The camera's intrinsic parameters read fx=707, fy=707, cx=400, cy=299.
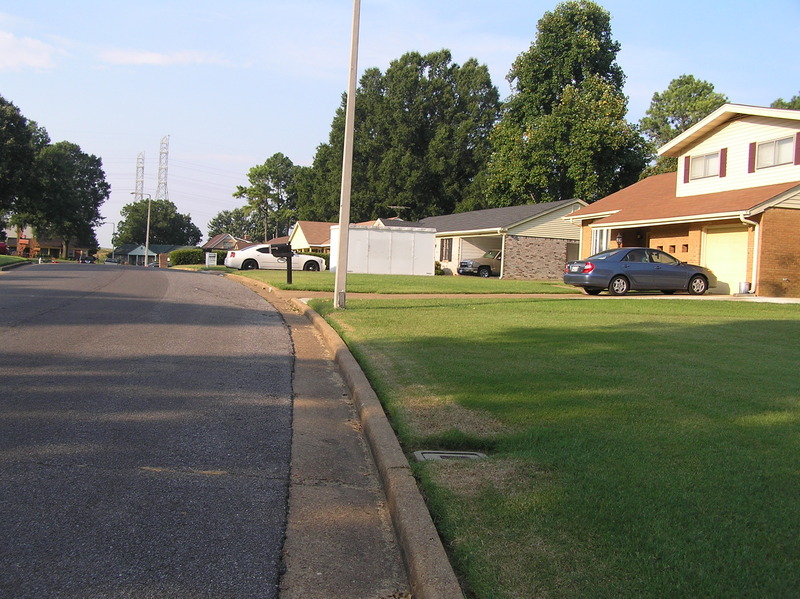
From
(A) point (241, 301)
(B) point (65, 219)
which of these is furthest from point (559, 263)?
(B) point (65, 219)

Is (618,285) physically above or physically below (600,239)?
below

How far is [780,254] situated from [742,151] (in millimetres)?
4309

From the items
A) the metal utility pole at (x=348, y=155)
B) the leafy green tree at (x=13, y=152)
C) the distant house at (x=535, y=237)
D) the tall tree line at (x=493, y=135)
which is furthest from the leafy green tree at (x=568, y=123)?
the leafy green tree at (x=13, y=152)

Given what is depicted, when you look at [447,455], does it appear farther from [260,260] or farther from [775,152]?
[260,260]

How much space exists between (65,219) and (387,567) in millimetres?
86949

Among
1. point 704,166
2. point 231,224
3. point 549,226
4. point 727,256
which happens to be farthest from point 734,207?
point 231,224

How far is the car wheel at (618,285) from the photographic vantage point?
2016cm

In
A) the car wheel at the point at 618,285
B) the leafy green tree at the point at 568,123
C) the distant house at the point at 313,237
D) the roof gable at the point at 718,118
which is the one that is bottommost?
the car wheel at the point at 618,285

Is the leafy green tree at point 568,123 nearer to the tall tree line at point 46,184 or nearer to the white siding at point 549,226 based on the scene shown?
the white siding at point 549,226

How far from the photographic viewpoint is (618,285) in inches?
797

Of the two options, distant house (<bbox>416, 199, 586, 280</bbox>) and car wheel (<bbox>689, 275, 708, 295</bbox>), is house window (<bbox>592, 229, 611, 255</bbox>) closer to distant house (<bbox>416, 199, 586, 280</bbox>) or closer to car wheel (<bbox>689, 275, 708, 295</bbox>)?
distant house (<bbox>416, 199, 586, 280</bbox>)

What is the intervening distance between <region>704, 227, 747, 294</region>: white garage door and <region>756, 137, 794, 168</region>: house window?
2299mm

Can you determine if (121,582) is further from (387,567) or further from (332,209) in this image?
(332,209)

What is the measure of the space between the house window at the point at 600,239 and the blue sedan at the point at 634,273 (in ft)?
28.0
